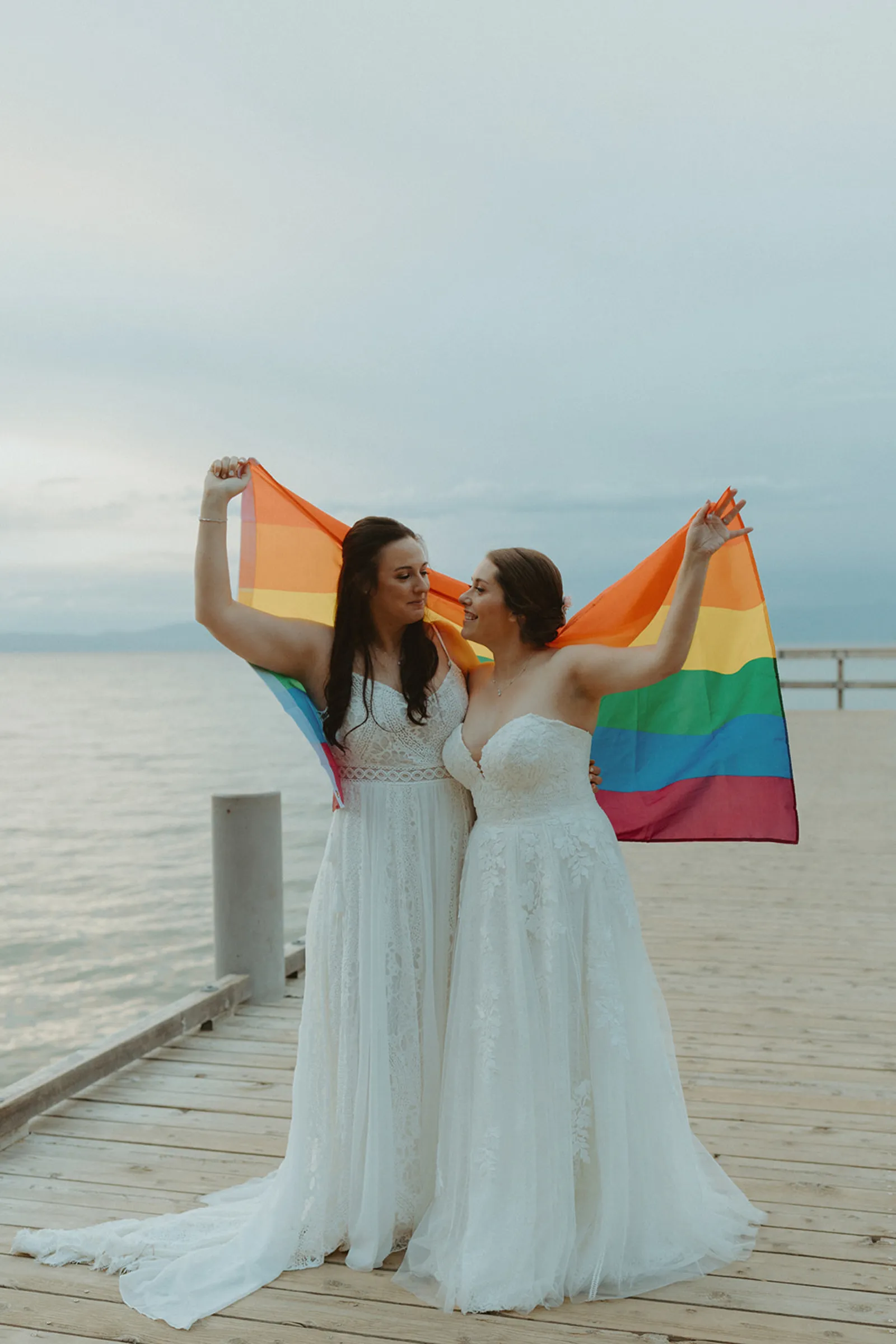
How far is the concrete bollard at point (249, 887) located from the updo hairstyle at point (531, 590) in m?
2.28

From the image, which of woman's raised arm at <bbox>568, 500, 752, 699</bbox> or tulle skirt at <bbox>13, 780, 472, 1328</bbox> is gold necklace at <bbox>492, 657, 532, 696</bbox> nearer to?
woman's raised arm at <bbox>568, 500, 752, 699</bbox>

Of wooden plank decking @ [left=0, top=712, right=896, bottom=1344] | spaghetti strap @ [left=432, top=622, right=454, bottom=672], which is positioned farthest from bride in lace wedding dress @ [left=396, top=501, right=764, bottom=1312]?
spaghetti strap @ [left=432, top=622, right=454, bottom=672]

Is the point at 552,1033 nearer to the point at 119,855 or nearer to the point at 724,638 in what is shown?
the point at 724,638

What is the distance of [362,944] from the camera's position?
9.41ft

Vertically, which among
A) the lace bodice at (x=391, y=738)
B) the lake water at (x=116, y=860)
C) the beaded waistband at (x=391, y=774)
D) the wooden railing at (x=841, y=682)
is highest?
the wooden railing at (x=841, y=682)

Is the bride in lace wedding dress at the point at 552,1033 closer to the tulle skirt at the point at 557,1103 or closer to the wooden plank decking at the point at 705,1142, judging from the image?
the tulle skirt at the point at 557,1103

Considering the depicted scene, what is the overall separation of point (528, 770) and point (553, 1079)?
0.75 metres

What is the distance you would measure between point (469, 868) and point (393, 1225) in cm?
92

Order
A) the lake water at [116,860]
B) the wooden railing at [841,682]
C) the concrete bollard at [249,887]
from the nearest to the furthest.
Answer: the concrete bollard at [249,887]
the lake water at [116,860]
the wooden railing at [841,682]

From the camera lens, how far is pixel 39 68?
24.7 ft

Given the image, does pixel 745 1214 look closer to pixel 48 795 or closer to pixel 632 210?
pixel 632 210

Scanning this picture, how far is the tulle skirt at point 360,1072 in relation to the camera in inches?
110

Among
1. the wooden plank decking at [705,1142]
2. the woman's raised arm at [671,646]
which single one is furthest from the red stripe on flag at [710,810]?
the wooden plank decking at [705,1142]

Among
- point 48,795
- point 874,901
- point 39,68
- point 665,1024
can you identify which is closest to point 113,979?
point 874,901
